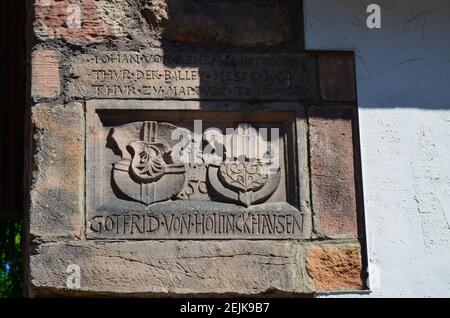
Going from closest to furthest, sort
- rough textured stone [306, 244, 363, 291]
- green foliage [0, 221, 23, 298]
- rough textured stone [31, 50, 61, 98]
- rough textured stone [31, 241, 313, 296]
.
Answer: rough textured stone [31, 241, 313, 296] < rough textured stone [306, 244, 363, 291] < rough textured stone [31, 50, 61, 98] < green foliage [0, 221, 23, 298]

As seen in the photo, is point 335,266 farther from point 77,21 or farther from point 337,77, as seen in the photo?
point 77,21

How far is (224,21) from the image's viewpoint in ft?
16.3

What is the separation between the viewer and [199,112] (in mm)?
4863

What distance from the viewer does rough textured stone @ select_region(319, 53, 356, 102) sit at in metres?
4.91

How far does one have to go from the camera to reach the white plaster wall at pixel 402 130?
15.4 ft

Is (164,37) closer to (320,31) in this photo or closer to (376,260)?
(320,31)

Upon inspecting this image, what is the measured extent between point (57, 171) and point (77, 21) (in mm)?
725

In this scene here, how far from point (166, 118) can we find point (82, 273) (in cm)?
83

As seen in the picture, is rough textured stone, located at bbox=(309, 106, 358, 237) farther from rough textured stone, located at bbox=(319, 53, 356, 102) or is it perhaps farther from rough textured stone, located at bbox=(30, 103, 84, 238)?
rough textured stone, located at bbox=(30, 103, 84, 238)

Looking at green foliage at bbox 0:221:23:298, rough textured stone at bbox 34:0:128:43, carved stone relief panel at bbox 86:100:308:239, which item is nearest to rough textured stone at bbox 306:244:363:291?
carved stone relief panel at bbox 86:100:308:239

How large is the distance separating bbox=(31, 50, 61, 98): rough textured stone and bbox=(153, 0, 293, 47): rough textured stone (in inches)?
19.6

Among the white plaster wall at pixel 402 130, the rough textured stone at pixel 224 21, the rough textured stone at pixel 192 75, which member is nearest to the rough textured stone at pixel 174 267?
the white plaster wall at pixel 402 130

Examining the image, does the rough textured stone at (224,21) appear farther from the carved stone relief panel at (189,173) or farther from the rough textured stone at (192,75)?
the carved stone relief panel at (189,173)

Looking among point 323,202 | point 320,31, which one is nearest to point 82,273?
point 323,202
